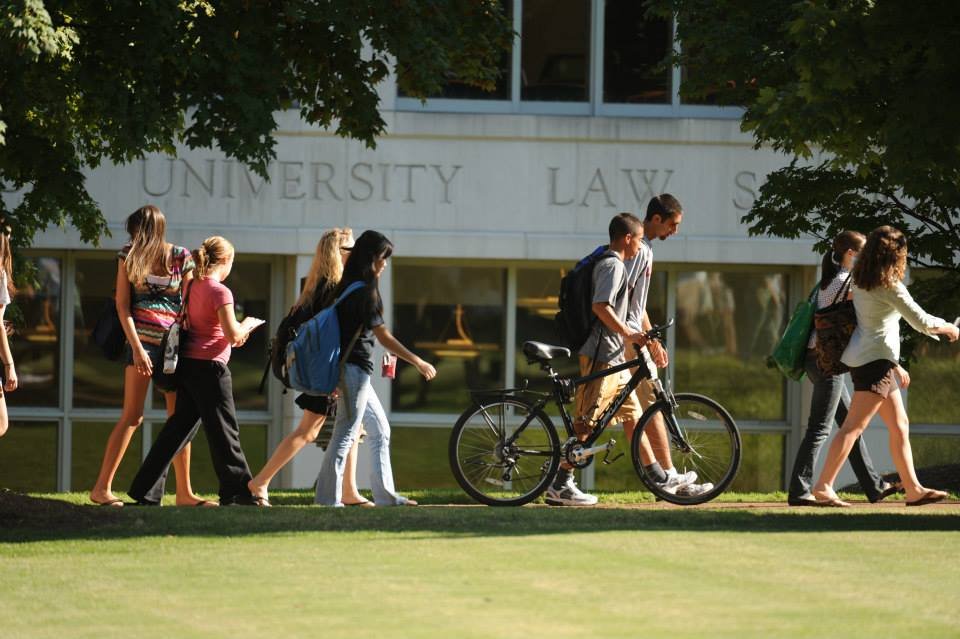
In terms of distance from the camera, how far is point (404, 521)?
908 cm

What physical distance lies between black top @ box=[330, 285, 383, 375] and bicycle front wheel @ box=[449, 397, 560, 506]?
69cm

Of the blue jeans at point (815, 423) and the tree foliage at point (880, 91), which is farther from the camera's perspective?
the blue jeans at point (815, 423)

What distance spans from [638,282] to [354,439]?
1976 millimetres

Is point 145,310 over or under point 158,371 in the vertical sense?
over

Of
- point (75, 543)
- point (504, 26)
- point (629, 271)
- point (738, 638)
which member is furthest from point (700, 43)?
point (738, 638)

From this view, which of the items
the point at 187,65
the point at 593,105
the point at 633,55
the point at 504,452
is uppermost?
the point at 633,55

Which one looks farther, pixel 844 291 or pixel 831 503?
pixel 831 503

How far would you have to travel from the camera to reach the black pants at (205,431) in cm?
1029

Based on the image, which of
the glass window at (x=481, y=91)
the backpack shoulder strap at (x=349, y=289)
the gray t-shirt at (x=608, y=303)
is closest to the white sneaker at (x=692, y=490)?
the gray t-shirt at (x=608, y=303)

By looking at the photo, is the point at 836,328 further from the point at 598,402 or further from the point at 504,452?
the point at 504,452

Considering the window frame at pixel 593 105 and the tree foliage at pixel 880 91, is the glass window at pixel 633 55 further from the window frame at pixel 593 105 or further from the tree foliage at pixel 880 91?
the tree foliage at pixel 880 91

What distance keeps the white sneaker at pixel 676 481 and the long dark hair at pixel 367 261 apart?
197 cm

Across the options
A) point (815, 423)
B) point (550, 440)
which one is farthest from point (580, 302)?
point (815, 423)

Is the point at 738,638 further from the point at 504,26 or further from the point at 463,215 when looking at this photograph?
the point at 463,215
